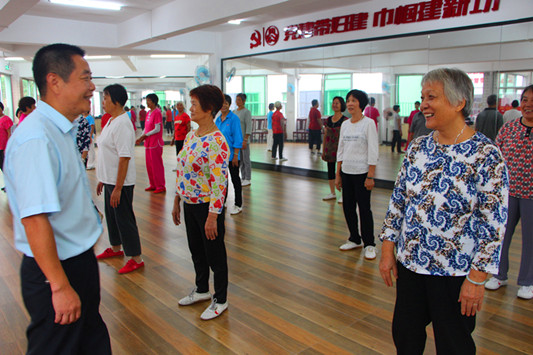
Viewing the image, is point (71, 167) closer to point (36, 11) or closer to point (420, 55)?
point (420, 55)

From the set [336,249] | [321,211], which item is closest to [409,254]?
[336,249]

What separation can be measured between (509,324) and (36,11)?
1003cm

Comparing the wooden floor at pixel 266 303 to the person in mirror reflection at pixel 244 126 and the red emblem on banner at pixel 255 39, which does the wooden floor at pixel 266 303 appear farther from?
the red emblem on banner at pixel 255 39

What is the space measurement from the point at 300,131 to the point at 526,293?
8.29 m

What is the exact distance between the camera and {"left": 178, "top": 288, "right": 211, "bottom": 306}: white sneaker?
10.2 feet

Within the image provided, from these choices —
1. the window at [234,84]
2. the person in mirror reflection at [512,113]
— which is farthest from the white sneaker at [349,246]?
the window at [234,84]

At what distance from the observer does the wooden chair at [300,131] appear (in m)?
10.8

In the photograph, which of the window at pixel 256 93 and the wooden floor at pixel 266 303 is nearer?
the wooden floor at pixel 266 303

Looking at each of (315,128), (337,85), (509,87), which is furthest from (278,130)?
(509,87)

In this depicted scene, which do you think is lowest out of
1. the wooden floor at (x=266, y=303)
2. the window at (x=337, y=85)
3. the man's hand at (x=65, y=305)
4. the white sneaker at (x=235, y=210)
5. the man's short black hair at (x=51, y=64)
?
the wooden floor at (x=266, y=303)

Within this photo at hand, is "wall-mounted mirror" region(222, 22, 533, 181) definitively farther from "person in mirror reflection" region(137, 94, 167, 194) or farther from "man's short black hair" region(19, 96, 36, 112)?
"man's short black hair" region(19, 96, 36, 112)

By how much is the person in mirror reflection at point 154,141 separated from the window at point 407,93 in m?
4.84

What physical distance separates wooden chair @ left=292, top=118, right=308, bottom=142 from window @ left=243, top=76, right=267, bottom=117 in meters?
1.53

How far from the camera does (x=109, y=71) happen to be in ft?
57.4
